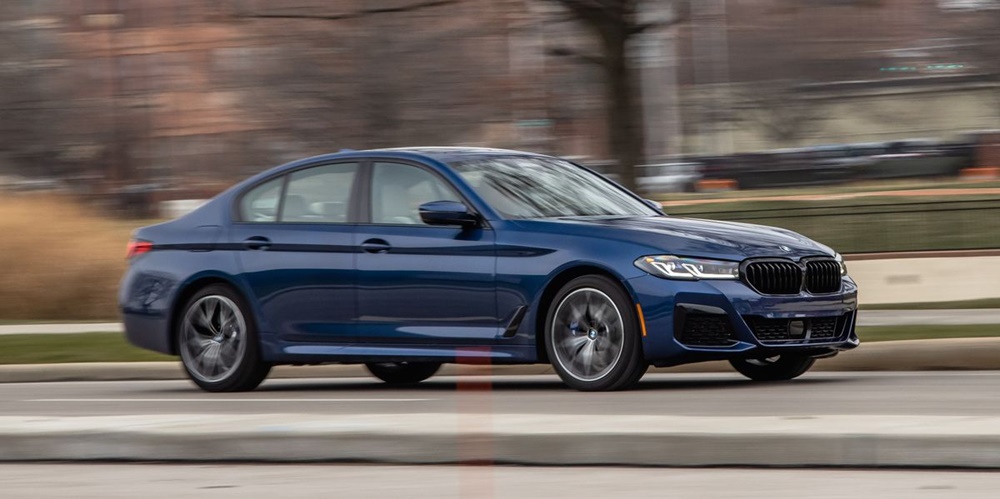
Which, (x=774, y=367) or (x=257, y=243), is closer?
(x=774, y=367)

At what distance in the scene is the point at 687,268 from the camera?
954cm

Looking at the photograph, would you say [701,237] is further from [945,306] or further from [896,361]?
[945,306]

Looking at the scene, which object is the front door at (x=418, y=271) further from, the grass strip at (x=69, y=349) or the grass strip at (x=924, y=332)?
the grass strip at (x=69, y=349)

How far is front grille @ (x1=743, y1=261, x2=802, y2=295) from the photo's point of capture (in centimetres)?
964

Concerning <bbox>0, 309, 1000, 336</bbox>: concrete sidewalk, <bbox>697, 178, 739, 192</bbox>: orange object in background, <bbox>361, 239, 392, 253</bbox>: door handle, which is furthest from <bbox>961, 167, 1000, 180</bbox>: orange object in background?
<bbox>361, 239, 392, 253</bbox>: door handle

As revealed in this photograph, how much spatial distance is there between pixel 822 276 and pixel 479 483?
4.09 m

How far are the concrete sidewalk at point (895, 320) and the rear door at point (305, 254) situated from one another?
5785 millimetres

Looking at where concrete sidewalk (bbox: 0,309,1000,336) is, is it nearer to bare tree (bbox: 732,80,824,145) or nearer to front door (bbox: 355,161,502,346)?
front door (bbox: 355,161,502,346)

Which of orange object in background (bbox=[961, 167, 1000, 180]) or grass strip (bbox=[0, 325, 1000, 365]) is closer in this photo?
grass strip (bbox=[0, 325, 1000, 365])

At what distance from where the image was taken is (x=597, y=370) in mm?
9781

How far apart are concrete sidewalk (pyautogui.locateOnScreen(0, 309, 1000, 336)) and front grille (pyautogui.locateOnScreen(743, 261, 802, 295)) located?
5.19 meters

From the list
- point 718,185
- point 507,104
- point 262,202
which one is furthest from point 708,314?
point 718,185

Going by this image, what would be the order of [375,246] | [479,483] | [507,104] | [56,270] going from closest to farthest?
[479,483]
[375,246]
[56,270]
[507,104]

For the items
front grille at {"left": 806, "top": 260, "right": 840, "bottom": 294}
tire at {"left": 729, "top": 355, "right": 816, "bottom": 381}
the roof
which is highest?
the roof
